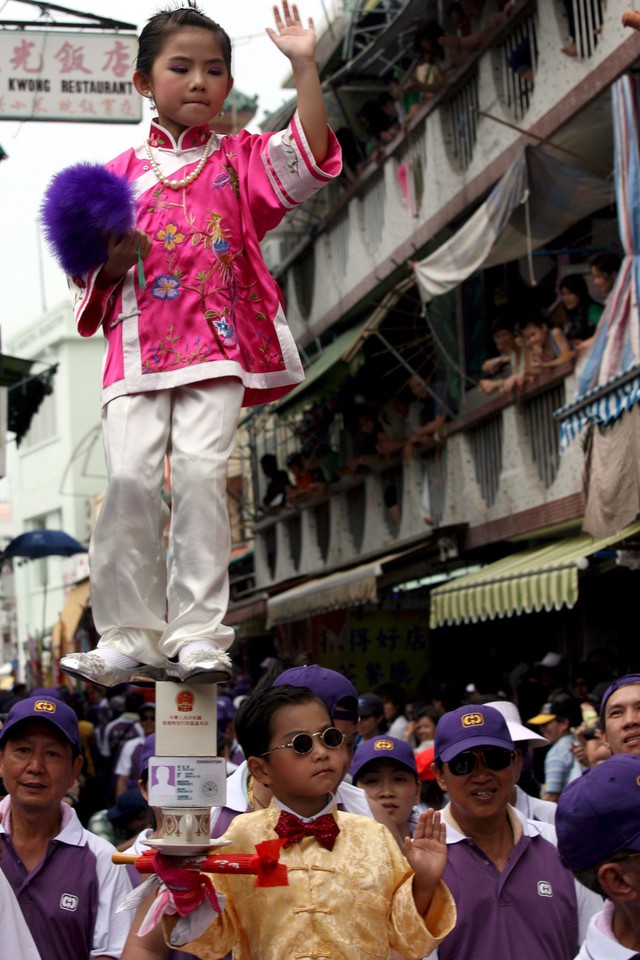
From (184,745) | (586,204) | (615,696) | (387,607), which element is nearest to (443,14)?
(586,204)

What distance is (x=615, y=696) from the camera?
19.5ft

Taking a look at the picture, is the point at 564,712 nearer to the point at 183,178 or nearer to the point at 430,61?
the point at 183,178

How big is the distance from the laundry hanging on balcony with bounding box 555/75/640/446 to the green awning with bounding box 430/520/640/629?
98cm

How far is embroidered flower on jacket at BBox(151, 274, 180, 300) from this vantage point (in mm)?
4848

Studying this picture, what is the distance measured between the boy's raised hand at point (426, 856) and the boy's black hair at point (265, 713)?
0.50m

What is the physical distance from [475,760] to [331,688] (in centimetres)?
79

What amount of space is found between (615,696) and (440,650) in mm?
15604

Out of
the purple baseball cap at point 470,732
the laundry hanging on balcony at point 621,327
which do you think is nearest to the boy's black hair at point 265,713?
the purple baseball cap at point 470,732

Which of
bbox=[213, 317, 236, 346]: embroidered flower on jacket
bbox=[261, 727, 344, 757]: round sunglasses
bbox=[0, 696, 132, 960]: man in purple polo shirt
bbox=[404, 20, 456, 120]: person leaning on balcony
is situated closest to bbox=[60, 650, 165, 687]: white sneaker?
bbox=[261, 727, 344, 757]: round sunglasses

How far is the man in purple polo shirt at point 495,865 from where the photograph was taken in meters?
5.29

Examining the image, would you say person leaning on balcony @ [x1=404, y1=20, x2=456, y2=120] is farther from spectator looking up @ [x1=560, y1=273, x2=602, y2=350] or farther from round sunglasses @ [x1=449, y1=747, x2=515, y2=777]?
round sunglasses @ [x1=449, y1=747, x2=515, y2=777]

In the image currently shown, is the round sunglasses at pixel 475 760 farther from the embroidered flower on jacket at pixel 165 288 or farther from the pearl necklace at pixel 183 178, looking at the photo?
the pearl necklace at pixel 183 178

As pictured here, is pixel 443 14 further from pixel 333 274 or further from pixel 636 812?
pixel 636 812

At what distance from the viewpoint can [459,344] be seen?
1911cm
